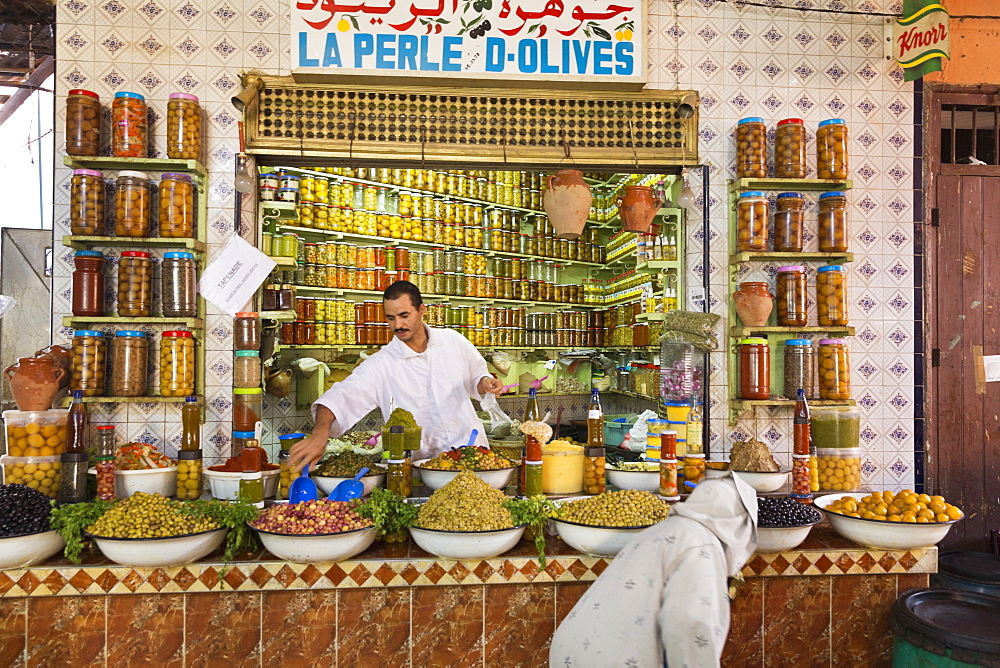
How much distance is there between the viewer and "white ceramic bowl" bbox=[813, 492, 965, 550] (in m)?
2.32

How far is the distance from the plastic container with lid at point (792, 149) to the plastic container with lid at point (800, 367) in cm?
79

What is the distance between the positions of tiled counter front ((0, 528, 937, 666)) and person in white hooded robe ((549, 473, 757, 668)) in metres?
0.43

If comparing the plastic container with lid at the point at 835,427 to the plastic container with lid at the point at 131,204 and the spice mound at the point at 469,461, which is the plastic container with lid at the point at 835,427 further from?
the plastic container with lid at the point at 131,204

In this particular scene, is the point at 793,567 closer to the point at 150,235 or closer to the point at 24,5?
the point at 150,235

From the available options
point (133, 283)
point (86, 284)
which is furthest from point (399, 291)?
point (86, 284)

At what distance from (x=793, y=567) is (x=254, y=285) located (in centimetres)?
247

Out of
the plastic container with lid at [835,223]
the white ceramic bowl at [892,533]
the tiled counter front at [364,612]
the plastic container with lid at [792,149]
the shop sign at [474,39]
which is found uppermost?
the shop sign at [474,39]

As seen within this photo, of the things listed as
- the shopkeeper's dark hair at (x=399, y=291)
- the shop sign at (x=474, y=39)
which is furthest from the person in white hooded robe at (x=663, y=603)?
the shop sign at (x=474, y=39)

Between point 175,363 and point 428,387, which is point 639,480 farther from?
point 175,363

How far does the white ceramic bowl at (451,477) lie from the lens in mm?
2656

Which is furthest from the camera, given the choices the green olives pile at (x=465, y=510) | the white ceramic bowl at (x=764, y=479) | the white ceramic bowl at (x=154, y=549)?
the white ceramic bowl at (x=764, y=479)

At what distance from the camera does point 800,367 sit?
3.22 metres

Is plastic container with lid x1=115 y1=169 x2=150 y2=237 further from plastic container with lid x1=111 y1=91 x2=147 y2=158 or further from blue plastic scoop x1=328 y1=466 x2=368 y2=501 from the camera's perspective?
blue plastic scoop x1=328 y1=466 x2=368 y2=501

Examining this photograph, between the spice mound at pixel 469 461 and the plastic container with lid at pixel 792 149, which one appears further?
the plastic container with lid at pixel 792 149
